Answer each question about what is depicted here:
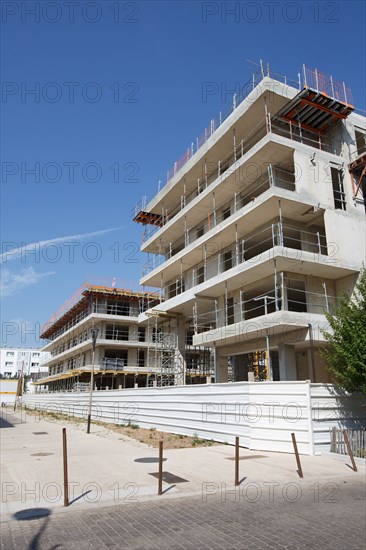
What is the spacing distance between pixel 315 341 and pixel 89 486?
1375 cm

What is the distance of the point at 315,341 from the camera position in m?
19.8

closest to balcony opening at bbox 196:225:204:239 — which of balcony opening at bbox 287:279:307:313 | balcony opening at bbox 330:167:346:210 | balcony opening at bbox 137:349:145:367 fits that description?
balcony opening at bbox 287:279:307:313

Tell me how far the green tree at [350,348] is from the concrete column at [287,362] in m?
5.23

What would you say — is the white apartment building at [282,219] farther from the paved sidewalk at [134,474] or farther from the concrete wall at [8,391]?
the concrete wall at [8,391]

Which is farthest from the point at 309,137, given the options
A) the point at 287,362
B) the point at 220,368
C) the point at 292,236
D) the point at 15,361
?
the point at 15,361

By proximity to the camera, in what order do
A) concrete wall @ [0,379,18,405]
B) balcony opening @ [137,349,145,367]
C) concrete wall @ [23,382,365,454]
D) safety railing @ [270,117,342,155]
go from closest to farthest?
concrete wall @ [23,382,365,454]
safety railing @ [270,117,342,155]
balcony opening @ [137,349,145,367]
concrete wall @ [0,379,18,405]

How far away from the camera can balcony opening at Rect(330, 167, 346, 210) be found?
76.0 feet

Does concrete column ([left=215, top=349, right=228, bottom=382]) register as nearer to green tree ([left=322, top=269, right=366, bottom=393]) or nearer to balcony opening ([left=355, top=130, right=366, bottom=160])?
green tree ([left=322, top=269, right=366, bottom=393])

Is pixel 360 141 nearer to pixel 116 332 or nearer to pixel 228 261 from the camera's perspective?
pixel 228 261

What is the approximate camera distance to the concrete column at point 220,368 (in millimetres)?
25561

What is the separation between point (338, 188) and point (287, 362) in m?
10.3

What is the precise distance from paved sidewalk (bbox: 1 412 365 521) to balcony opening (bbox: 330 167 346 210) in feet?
48.1

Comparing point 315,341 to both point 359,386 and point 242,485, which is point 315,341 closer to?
point 359,386

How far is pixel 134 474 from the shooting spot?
10.2 meters
